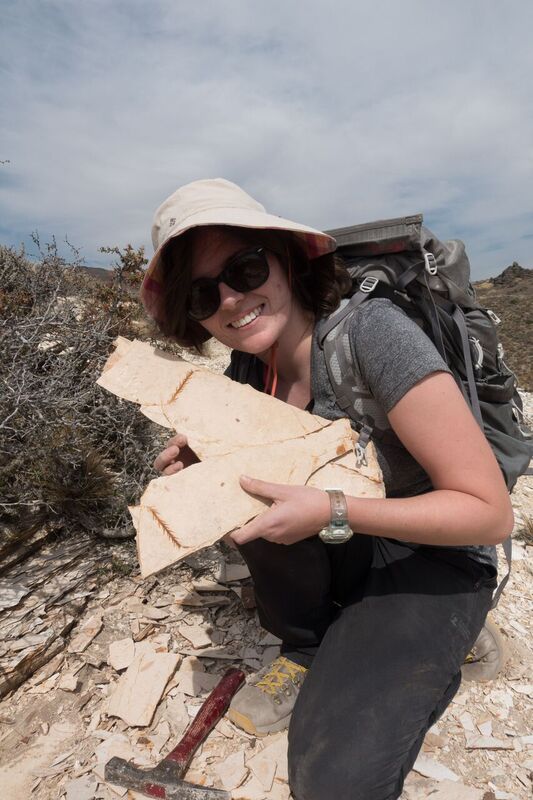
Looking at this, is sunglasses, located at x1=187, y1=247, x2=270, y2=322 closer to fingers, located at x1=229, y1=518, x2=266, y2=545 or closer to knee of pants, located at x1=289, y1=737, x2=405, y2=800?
fingers, located at x1=229, y1=518, x2=266, y2=545

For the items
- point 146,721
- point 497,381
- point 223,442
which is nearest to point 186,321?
point 223,442

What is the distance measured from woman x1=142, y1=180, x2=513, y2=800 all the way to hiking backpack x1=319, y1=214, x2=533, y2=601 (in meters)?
0.08

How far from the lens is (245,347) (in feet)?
6.83

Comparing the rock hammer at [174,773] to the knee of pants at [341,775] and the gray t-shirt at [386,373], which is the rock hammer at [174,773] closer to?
the knee of pants at [341,775]

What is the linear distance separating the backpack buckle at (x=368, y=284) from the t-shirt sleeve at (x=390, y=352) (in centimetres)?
10

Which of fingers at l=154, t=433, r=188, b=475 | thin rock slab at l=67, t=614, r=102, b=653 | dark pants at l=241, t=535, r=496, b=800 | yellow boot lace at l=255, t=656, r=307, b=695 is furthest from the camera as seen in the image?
thin rock slab at l=67, t=614, r=102, b=653

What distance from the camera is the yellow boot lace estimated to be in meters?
2.32

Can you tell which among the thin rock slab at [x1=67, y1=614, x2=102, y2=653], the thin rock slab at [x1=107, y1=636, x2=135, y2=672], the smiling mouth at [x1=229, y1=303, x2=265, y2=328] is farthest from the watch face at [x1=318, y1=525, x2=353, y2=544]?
the thin rock slab at [x1=67, y1=614, x2=102, y2=653]

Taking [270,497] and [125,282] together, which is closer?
[270,497]

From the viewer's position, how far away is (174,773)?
198 centimetres

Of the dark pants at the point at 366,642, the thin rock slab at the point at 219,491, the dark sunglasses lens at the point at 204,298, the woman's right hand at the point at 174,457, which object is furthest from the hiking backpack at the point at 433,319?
the woman's right hand at the point at 174,457

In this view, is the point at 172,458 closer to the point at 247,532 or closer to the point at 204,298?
the point at 247,532

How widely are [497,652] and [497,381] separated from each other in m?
1.49

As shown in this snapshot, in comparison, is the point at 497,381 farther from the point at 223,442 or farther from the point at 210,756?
the point at 210,756
